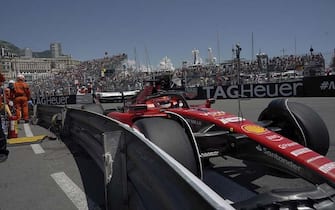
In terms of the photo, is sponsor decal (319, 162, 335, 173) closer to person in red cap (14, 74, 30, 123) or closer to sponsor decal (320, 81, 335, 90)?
person in red cap (14, 74, 30, 123)

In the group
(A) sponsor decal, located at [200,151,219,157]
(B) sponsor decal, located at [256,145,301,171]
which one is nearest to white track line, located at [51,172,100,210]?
(A) sponsor decal, located at [200,151,219,157]

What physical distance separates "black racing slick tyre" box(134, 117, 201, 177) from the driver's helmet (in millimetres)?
1928

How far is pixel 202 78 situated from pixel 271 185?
23753 mm

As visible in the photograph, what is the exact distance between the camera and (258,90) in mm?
20719

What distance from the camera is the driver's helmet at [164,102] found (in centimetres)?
554

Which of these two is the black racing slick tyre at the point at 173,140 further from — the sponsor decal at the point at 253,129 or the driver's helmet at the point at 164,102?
the driver's helmet at the point at 164,102

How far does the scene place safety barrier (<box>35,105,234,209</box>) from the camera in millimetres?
1449

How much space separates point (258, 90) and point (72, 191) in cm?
1844

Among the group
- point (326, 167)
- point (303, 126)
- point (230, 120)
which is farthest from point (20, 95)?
point (326, 167)

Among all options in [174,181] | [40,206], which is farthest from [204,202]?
[40,206]

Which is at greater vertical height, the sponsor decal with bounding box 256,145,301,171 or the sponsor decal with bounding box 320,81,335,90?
the sponsor decal with bounding box 320,81,335,90

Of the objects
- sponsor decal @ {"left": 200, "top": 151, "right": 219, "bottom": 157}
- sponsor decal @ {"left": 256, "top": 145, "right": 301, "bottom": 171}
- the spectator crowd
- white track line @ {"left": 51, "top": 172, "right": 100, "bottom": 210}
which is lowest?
white track line @ {"left": 51, "top": 172, "right": 100, "bottom": 210}

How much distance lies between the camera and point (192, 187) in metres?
1.44

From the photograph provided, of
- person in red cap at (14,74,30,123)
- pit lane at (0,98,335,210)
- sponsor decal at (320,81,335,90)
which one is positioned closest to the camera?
pit lane at (0,98,335,210)
